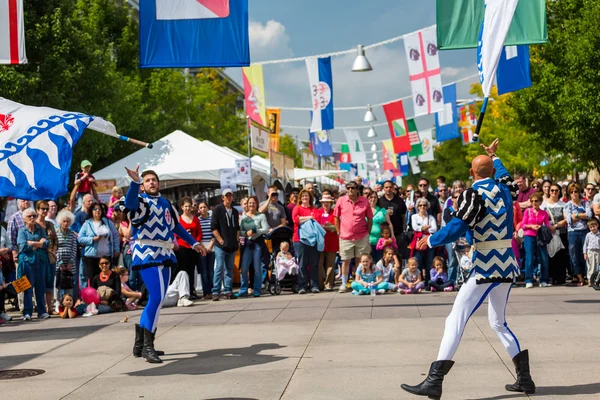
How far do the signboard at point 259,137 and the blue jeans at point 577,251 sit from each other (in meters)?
7.78

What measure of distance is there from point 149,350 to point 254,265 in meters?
7.36

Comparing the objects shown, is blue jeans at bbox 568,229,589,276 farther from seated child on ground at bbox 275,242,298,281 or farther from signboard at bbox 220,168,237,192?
signboard at bbox 220,168,237,192

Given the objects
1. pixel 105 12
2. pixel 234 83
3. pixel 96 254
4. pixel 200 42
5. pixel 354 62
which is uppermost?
pixel 234 83

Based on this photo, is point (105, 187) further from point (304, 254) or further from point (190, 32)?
point (190, 32)

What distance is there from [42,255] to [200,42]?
13.6 feet

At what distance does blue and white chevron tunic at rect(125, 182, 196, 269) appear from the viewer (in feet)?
28.7

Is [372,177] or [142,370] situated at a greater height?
[372,177]

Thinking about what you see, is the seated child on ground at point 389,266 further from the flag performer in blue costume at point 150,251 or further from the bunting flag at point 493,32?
the flag performer in blue costume at point 150,251

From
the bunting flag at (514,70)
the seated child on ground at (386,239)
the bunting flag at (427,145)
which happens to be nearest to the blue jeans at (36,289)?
the seated child on ground at (386,239)

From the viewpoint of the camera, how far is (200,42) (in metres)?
12.5

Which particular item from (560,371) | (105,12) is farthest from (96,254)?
(105,12)

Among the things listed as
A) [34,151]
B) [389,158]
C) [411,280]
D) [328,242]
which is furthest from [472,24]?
[389,158]

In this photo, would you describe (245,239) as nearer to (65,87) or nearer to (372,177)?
(65,87)

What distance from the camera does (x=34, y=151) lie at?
9297 mm
